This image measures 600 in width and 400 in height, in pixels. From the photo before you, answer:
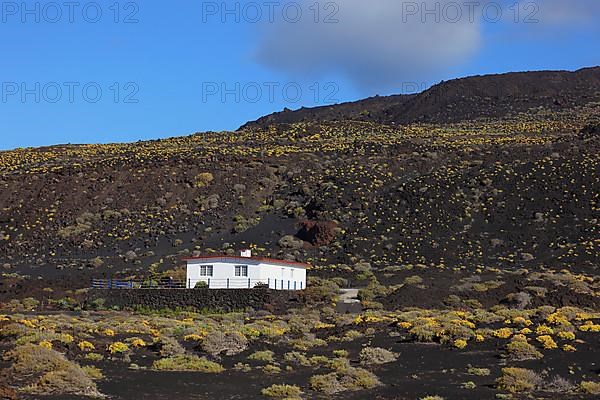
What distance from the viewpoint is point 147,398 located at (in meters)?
20.3

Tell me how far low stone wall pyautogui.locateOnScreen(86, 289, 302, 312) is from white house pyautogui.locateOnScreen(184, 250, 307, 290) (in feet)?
4.41

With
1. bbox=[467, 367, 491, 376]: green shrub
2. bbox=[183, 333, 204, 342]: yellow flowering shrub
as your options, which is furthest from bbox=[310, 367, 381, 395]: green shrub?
bbox=[183, 333, 204, 342]: yellow flowering shrub

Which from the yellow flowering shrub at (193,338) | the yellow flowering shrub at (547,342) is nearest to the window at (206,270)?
the yellow flowering shrub at (193,338)

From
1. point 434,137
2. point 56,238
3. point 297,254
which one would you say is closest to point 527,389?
point 297,254

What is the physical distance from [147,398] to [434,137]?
8983 cm

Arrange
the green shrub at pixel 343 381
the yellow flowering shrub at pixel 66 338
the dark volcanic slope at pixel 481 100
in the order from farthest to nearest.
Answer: the dark volcanic slope at pixel 481 100
the yellow flowering shrub at pixel 66 338
the green shrub at pixel 343 381

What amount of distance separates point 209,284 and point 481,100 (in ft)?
372

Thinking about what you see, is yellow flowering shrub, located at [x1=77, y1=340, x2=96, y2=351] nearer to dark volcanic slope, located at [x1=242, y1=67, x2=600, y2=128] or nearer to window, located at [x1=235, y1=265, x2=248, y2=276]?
window, located at [x1=235, y1=265, x2=248, y2=276]

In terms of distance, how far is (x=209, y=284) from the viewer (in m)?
48.5

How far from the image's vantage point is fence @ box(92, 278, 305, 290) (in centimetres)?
4812

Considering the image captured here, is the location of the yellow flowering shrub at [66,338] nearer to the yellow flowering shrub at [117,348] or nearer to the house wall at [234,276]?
the yellow flowering shrub at [117,348]

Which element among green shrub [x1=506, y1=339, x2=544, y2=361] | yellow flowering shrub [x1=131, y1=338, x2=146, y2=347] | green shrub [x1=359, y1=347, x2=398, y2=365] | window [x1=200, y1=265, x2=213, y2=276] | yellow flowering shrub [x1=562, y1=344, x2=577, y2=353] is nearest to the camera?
green shrub [x1=506, y1=339, x2=544, y2=361]

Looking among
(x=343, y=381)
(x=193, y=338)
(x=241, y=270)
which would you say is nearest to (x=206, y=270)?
(x=241, y=270)

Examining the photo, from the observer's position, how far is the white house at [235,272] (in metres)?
48.2
